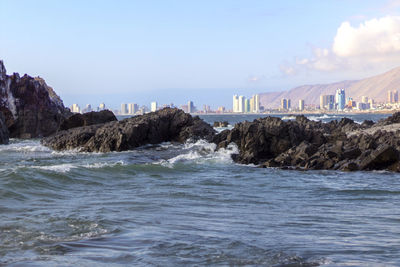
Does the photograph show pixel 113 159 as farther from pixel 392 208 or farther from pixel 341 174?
pixel 392 208

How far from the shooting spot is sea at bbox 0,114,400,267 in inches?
293

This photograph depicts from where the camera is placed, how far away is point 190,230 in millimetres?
9273

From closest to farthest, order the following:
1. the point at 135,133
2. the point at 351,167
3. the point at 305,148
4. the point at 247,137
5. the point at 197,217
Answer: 1. the point at 197,217
2. the point at 351,167
3. the point at 305,148
4. the point at 247,137
5. the point at 135,133

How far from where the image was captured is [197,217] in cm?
1070

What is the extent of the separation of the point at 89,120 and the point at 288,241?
34059 mm

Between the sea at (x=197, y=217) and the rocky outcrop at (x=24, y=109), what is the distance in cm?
3270

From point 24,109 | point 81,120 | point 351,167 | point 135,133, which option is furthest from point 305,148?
point 24,109

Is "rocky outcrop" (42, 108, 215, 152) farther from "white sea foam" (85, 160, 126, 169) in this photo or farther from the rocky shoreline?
"white sea foam" (85, 160, 126, 169)

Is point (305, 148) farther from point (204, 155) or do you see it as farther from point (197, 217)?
point (197, 217)

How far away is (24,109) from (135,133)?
24.1m

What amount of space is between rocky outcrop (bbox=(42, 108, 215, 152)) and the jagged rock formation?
16.1ft

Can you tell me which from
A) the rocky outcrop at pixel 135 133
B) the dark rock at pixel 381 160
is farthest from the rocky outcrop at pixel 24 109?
the dark rock at pixel 381 160

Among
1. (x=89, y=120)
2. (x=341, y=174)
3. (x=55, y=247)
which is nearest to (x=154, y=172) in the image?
(x=341, y=174)

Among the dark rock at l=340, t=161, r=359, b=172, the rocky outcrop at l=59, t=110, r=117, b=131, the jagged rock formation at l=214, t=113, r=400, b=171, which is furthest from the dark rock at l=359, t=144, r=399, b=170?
the rocky outcrop at l=59, t=110, r=117, b=131
